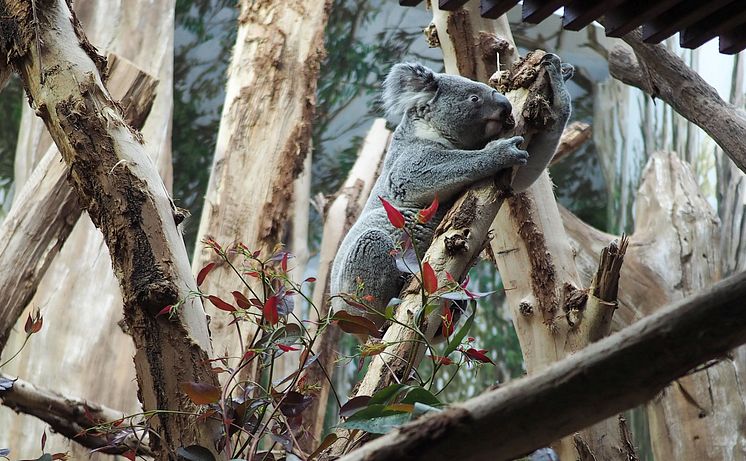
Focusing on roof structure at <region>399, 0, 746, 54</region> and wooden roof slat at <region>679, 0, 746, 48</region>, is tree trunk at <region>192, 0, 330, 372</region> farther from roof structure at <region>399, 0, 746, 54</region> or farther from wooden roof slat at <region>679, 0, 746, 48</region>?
wooden roof slat at <region>679, 0, 746, 48</region>

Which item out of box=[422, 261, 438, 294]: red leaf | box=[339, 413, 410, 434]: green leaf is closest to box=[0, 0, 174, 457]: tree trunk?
box=[422, 261, 438, 294]: red leaf

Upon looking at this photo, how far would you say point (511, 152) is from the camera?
8.73 ft

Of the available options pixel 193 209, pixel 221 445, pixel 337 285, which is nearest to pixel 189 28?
pixel 193 209

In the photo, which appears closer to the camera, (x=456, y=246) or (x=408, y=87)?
(x=456, y=246)

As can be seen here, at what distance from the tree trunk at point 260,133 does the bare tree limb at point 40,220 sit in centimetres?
72

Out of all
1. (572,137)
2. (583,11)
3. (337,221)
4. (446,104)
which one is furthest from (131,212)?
(572,137)

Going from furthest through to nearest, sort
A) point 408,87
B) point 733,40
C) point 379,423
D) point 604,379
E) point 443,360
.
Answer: point 408,87 → point 733,40 → point 443,360 → point 379,423 → point 604,379

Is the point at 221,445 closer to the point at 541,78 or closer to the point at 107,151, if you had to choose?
the point at 107,151

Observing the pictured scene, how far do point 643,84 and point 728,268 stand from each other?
2.80 meters

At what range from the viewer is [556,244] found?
3641mm

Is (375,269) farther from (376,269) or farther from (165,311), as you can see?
(165,311)

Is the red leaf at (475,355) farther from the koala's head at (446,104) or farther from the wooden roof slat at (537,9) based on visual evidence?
the koala's head at (446,104)

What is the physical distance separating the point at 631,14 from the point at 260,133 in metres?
2.65

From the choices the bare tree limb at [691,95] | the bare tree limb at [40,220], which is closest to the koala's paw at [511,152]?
the bare tree limb at [691,95]
